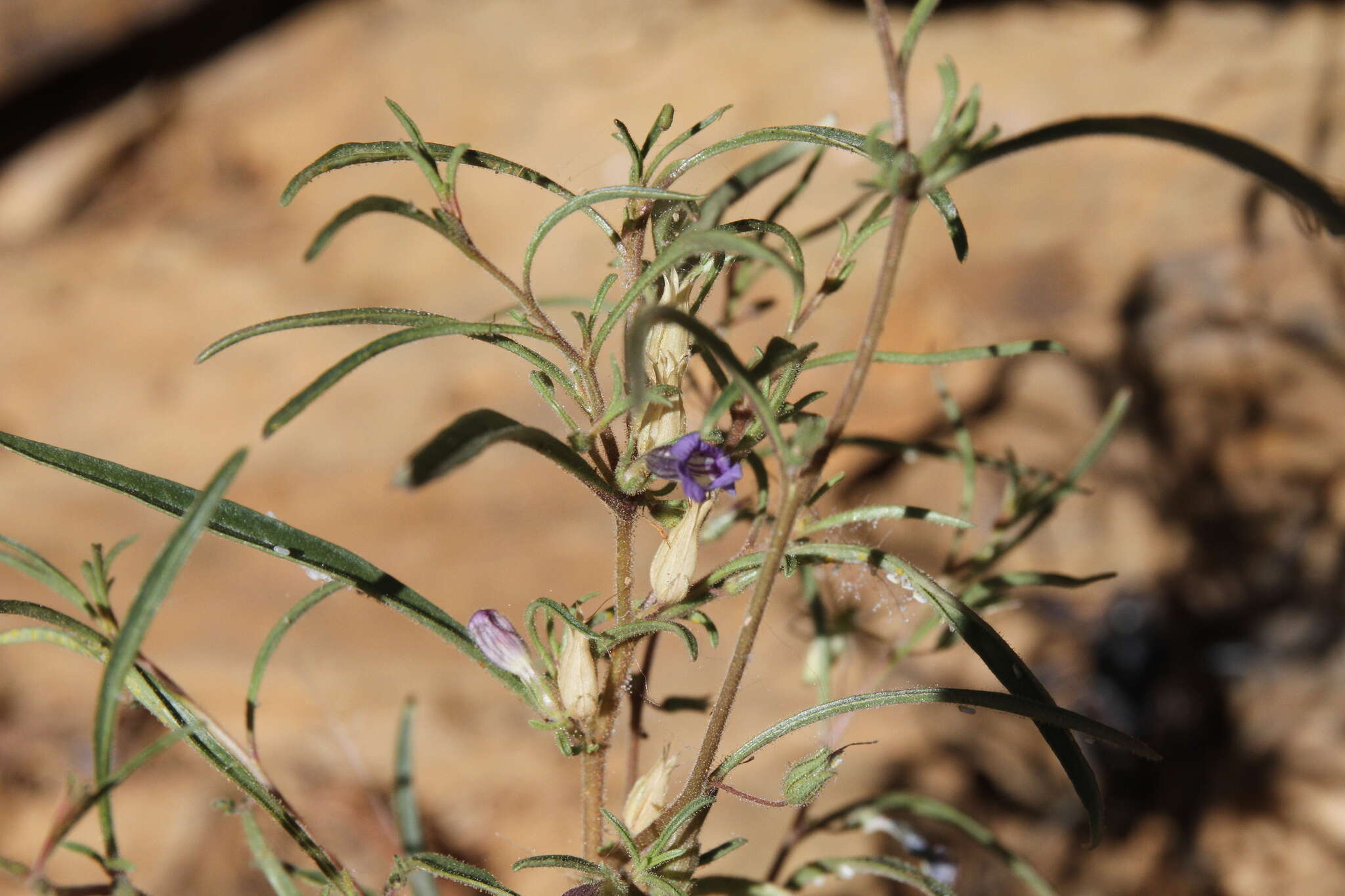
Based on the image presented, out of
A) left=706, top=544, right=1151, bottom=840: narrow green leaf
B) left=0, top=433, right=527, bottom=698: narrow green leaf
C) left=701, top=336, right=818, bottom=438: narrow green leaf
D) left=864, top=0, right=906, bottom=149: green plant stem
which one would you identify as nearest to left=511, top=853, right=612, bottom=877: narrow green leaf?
left=0, top=433, right=527, bottom=698: narrow green leaf

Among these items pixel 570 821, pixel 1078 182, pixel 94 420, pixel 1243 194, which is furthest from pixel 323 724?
pixel 1243 194

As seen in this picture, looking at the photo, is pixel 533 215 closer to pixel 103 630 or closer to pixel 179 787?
pixel 179 787

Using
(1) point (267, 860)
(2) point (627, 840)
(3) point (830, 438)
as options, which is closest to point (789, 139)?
(3) point (830, 438)

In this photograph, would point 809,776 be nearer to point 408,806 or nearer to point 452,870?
point 452,870

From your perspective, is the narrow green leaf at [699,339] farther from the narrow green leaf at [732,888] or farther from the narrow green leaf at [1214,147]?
the narrow green leaf at [732,888]

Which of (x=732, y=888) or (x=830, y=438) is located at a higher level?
(x=830, y=438)

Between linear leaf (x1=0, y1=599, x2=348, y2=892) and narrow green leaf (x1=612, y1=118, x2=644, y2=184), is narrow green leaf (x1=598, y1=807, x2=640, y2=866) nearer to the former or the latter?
linear leaf (x1=0, y1=599, x2=348, y2=892)
